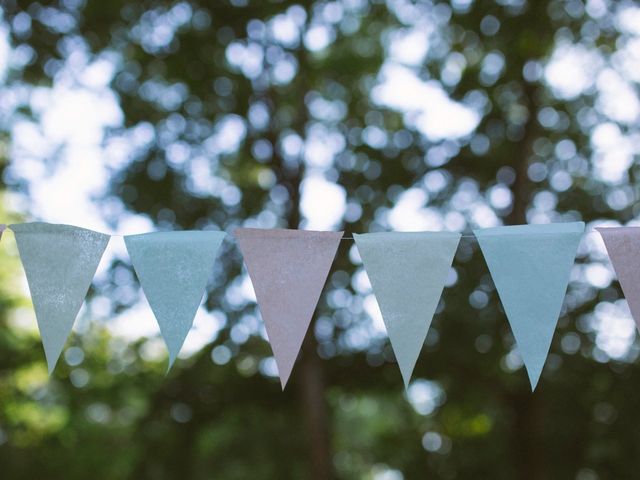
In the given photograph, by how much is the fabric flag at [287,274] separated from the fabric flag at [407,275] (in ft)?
0.41

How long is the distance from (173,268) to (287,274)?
0.30 meters

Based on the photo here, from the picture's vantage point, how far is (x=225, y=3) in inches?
221

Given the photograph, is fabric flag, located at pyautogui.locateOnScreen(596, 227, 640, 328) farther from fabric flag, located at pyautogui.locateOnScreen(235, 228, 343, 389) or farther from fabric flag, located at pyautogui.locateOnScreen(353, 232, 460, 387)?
fabric flag, located at pyautogui.locateOnScreen(235, 228, 343, 389)

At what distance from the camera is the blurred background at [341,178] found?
5.77 m

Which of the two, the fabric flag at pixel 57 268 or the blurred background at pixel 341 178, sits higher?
the fabric flag at pixel 57 268

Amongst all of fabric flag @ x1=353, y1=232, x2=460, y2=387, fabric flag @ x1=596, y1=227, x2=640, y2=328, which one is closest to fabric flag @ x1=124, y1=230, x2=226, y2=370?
fabric flag @ x1=353, y1=232, x2=460, y2=387

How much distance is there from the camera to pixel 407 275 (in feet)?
7.66

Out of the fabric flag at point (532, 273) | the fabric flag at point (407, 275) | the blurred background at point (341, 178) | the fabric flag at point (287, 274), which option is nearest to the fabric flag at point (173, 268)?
the fabric flag at point (287, 274)

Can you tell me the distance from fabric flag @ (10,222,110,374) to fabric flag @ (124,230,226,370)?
0.11 metres

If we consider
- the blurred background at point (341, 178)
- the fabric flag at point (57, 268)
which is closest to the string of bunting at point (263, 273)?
the fabric flag at point (57, 268)

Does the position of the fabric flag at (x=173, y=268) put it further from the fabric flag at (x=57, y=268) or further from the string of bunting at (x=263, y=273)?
the fabric flag at (x=57, y=268)

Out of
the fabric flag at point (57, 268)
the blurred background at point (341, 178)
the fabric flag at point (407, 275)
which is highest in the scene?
the fabric flag at point (57, 268)

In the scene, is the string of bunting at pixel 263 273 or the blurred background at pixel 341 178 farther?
the blurred background at pixel 341 178

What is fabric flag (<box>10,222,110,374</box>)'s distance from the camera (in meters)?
2.32
